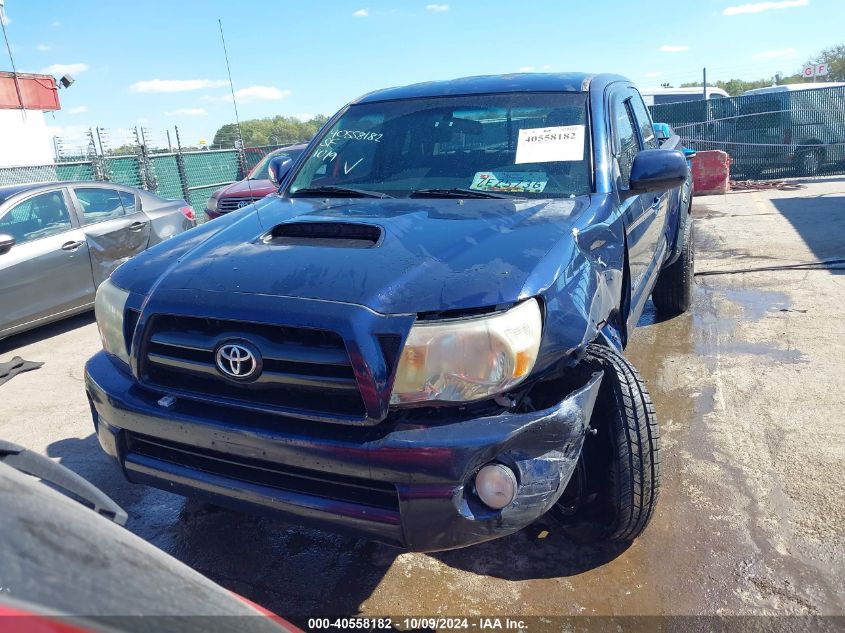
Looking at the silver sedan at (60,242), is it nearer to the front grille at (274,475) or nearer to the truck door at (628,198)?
the front grille at (274,475)

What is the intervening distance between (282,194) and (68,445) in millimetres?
1934

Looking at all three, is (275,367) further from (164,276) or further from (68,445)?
(68,445)

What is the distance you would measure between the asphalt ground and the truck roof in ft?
6.18

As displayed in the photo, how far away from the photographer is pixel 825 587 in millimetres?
2377

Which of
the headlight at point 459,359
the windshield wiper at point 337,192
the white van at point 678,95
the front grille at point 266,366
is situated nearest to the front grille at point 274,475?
the front grille at point 266,366

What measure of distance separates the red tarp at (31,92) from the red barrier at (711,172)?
26.7 m

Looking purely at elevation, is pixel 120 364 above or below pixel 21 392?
above

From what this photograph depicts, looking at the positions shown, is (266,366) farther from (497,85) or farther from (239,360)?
(497,85)

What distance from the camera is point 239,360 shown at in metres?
2.08

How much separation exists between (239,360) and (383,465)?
0.56 m

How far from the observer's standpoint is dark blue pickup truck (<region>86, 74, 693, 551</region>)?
1949 mm

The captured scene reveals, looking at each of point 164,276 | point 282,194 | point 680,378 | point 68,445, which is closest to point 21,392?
point 68,445

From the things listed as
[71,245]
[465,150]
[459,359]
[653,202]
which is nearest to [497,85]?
[465,150]

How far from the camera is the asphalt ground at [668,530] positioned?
243 centimetres
